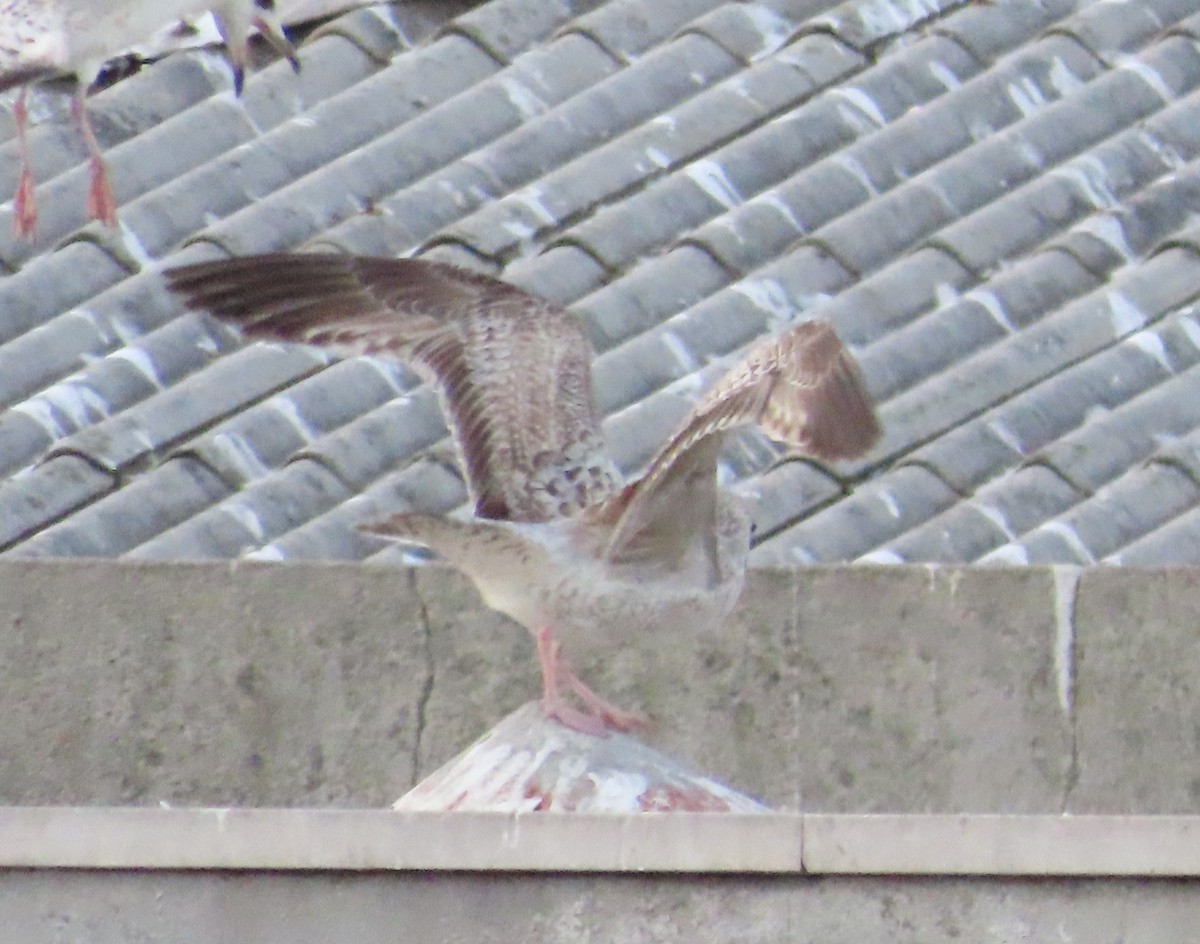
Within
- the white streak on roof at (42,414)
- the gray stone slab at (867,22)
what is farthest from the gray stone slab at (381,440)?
the gray stone slab at (867,22)

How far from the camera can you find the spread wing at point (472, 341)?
5.07m

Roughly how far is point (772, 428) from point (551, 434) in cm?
54

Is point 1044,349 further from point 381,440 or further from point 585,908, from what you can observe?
point 585,908

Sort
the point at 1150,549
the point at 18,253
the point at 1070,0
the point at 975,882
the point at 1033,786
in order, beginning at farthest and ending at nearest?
the point at 1070,0 < the point at 18,253 < the point at 1150,549 < the point at 1033,786 < the point at 975,882

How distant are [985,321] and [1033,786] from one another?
1.35 metres

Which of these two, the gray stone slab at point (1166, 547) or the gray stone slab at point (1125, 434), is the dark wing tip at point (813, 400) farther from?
the gray stone slab at point (1125, 434)

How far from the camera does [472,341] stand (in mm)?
5277

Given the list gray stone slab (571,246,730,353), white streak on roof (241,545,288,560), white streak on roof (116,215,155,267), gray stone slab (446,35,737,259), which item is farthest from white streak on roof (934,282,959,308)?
white streak on roof (116,215,155,267)

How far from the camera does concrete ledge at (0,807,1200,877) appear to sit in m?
3.95

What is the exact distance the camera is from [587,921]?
4008 millimetres

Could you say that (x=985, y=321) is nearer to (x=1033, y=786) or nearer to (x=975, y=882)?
(x=1033, y=786)

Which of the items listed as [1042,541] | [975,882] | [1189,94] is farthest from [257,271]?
[1189,94]

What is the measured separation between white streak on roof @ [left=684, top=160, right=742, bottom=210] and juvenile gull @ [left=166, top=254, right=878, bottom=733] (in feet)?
4.43

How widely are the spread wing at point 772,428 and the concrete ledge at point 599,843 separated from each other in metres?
0.70
